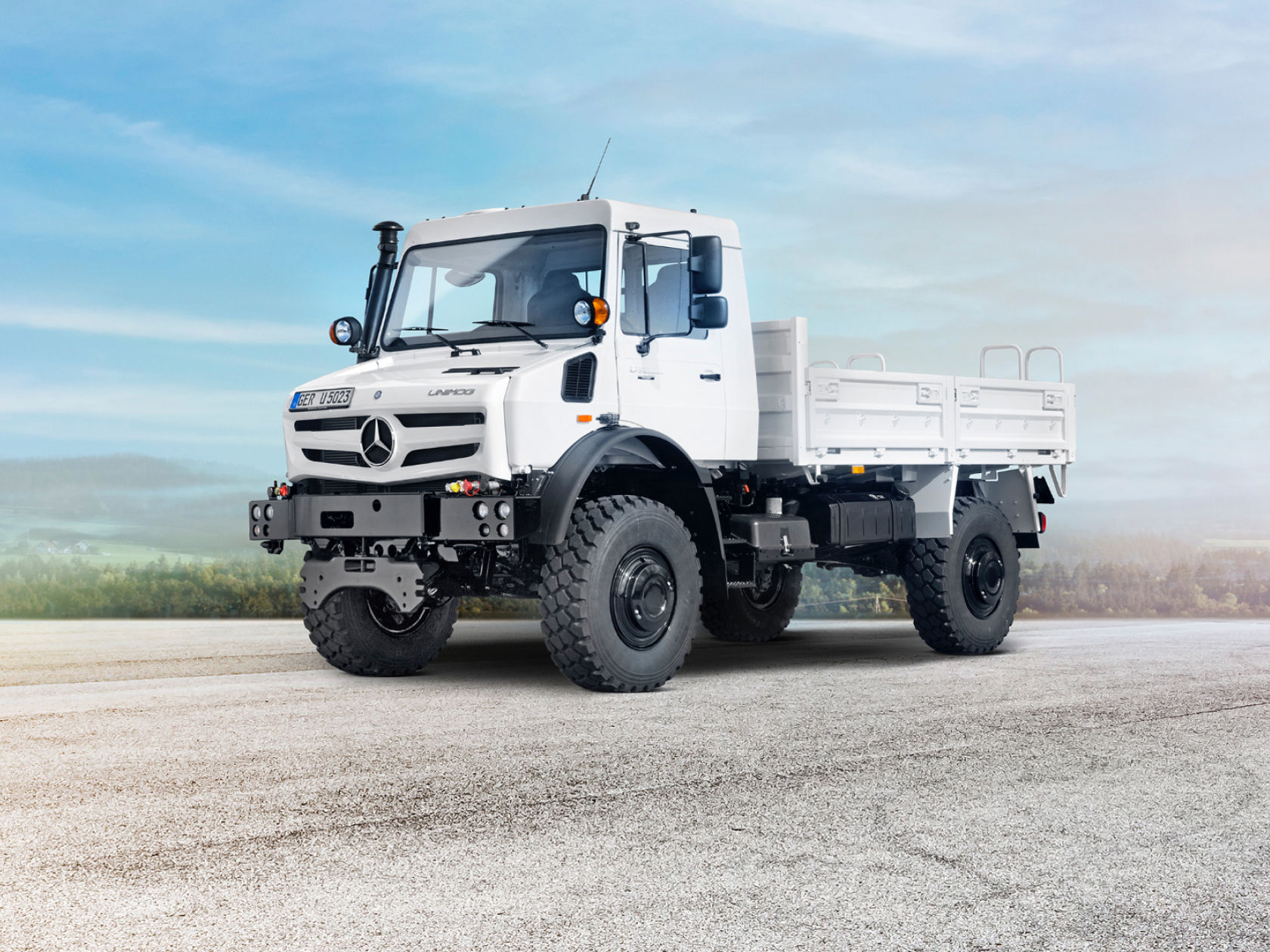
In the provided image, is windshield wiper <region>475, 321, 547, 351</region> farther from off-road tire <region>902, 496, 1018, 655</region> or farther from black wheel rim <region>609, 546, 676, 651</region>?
off-road tire <region>902, 496, 1018, 655</region>

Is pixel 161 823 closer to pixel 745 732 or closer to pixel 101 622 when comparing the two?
pixel 745 732

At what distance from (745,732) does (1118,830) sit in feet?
8.87

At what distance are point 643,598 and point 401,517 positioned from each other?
189cm

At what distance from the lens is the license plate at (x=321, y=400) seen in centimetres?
1022

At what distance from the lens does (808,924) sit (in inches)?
179

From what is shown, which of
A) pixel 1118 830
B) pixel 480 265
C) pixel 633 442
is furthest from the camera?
pixel 480 265

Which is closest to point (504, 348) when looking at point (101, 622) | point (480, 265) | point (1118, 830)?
point (480, 265)

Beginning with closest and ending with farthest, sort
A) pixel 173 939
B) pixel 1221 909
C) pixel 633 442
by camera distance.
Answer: pixel 173 939 < pixel 1221 909 < pixel 633 442

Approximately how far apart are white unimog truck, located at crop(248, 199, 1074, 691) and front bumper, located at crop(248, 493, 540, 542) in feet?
0.06

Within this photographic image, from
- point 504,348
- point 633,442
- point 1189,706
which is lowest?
point 1189,706


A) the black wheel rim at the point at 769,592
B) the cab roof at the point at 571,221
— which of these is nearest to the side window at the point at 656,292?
the cab roof at the point at 571,221

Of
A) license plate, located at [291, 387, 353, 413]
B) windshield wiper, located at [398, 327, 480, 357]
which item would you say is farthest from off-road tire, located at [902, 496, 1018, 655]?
license plate, located at [291, 387, 353, 413]

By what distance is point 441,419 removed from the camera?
9734 mm

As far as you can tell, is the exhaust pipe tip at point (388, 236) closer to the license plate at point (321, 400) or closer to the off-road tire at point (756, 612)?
the license plate at point (321, 400)
